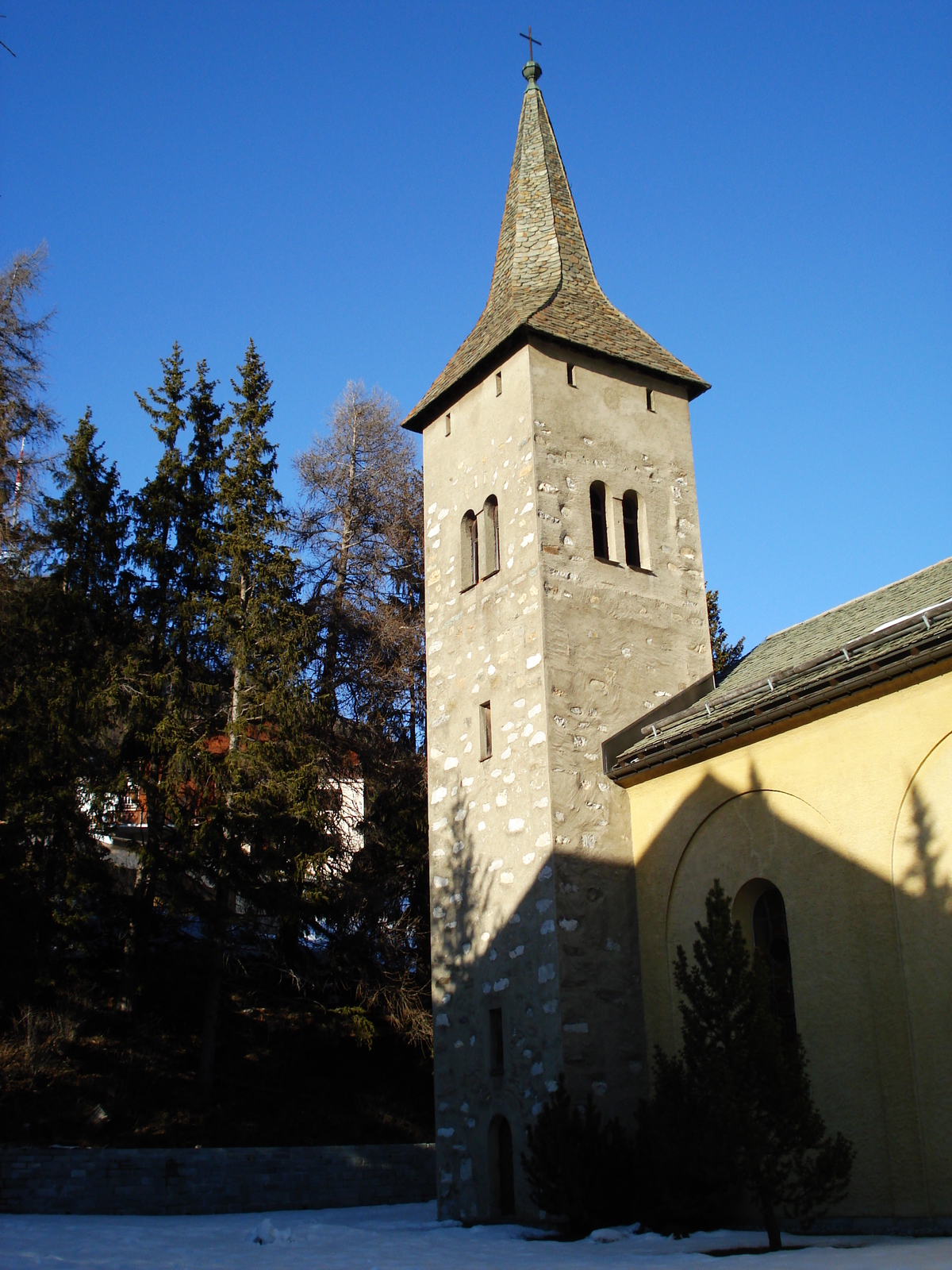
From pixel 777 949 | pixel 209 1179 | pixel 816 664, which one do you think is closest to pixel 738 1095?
→ pixel 777 949

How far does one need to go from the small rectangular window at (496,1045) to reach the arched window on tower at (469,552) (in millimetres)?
6637

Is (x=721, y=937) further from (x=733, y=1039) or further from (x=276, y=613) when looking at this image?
(x=276, y=613)

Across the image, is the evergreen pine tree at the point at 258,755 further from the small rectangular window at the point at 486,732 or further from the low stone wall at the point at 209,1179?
the small rectangular window at the point at 486,732

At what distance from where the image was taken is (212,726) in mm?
23750

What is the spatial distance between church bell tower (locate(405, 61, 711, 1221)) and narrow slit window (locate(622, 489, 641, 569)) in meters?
0.03

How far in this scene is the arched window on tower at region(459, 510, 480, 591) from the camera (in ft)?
61.5

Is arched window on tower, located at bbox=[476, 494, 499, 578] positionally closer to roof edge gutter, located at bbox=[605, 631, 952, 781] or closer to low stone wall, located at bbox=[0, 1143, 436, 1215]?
roof edge gutter, located at bbox=[605, 631, 952, 781]

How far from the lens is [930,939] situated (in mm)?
11938

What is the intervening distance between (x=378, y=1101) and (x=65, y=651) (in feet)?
36.9

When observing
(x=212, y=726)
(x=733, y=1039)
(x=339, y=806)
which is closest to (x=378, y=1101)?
(x=339, y=806)

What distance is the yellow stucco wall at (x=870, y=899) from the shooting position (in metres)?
11.7

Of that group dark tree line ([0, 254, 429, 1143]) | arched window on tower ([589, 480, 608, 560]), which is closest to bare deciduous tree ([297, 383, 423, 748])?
dark tree line ([0, 254, 429, 1143])

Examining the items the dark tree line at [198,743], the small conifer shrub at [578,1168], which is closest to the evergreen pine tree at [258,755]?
the dark tree line at [198,743]

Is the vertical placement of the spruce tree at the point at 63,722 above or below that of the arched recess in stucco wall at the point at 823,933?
above
